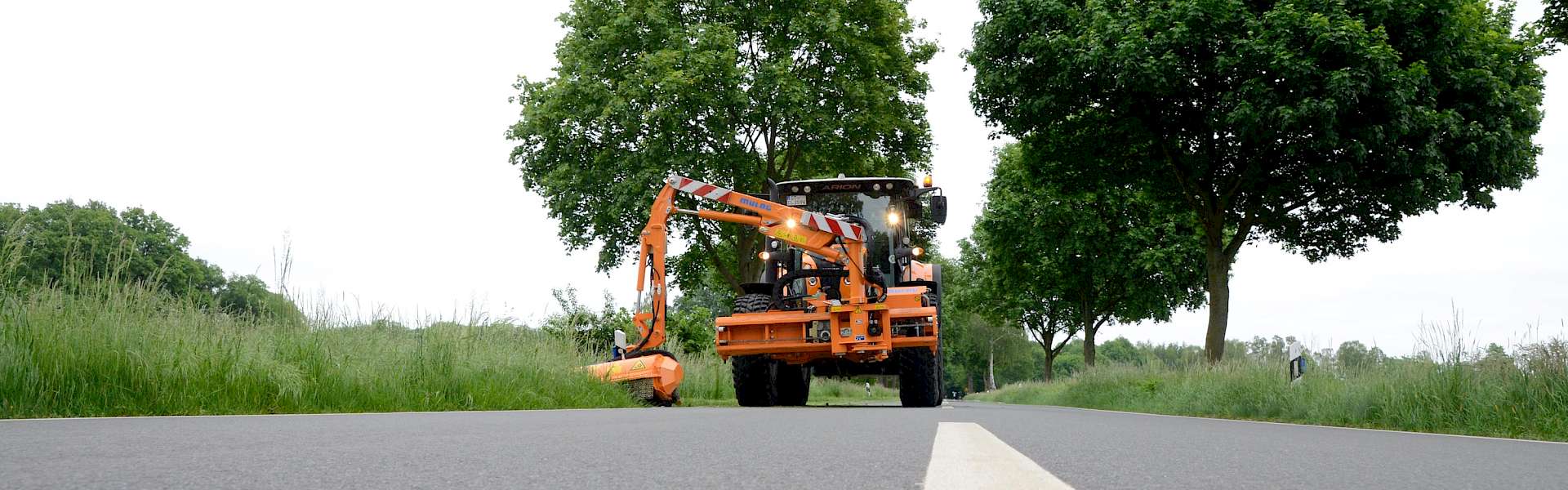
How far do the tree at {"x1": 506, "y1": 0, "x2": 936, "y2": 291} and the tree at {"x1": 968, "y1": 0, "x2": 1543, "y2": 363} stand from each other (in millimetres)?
4410

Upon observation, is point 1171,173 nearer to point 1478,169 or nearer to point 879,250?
point 1478,169

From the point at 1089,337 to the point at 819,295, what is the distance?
70.6 ft

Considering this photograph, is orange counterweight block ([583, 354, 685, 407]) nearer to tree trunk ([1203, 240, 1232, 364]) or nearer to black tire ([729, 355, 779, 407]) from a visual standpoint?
black tire ([729, 355, 779, 407])

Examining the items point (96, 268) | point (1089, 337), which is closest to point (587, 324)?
point (96, 268)

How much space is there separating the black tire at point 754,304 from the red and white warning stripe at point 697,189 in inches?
49.3

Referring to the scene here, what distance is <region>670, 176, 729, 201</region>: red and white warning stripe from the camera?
40.1 feet

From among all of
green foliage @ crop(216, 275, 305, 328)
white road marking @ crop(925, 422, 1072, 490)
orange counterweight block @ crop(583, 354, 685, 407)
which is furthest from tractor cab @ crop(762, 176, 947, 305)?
white road marking @ crop(925, 422, 1072, 490)

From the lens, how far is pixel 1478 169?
14664 mm

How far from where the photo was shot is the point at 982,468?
11.1ft

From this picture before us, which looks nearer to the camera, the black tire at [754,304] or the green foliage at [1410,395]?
the green foliage at [1410,395]

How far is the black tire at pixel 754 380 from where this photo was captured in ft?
41.3

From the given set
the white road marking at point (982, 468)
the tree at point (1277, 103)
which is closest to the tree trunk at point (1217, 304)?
the tree at point (1277, 103)

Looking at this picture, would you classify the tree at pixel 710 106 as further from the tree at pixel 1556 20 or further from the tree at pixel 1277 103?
the tree at pixel 1556 20

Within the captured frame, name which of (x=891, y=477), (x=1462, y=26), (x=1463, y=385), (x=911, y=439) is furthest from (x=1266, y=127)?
(x=891, y=477)
